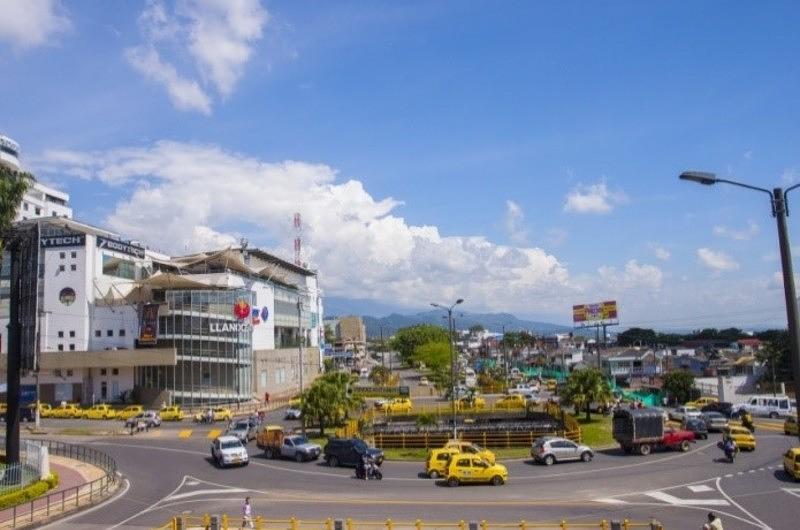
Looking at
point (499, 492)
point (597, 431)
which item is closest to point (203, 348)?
point (597, 431)

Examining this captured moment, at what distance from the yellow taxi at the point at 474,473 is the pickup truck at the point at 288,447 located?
1189 cm

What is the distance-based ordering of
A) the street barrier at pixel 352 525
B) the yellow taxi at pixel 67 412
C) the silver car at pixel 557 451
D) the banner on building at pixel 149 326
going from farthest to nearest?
the banner on building at pixel 149 326, the yellow taxi at pixel 67 412, the silver car at pixel 557 451, the street barrier at pixel 352 525

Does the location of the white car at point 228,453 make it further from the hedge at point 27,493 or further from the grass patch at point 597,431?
the grass patch at point 597,431

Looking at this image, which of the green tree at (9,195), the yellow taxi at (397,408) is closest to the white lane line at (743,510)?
the green tree at (9,195)

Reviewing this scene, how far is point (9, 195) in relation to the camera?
126 ft

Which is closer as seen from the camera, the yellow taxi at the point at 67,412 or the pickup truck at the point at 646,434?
the pickup truck at the point at 646,434

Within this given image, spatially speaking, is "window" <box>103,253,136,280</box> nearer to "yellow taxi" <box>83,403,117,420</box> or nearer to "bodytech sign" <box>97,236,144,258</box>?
"bodytech sign" <box>97,236,144,258</box>

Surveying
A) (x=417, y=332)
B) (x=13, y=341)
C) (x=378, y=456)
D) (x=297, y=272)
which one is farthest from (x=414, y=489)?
(x=417, y=332)

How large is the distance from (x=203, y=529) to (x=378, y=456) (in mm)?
16033

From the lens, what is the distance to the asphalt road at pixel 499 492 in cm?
2711

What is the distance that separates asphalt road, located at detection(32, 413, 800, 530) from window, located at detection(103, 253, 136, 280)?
50008 millimetres

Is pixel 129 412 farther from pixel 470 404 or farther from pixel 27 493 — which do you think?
pixel 27 493

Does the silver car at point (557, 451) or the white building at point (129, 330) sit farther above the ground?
the white building at point (129, 330)

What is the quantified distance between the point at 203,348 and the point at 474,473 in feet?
188
